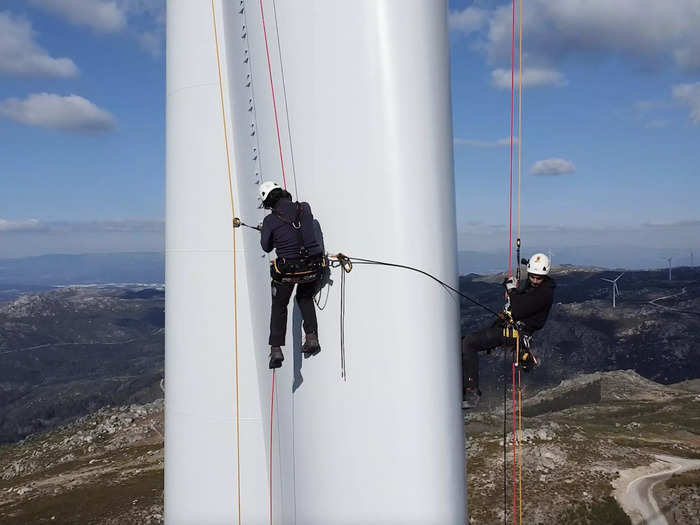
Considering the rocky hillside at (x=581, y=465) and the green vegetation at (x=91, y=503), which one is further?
the green vegetation at (x=91, y=503)

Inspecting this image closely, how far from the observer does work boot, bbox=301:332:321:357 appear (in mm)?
8867

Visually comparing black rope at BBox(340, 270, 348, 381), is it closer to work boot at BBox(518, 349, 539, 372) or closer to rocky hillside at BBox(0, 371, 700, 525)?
work boot at BBox(518, 349, 539, 372)

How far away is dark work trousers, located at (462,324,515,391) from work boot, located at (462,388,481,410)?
0.11 meters

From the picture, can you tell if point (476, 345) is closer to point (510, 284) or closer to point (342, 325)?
point (510, 284)

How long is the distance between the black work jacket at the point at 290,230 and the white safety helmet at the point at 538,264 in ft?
16.1

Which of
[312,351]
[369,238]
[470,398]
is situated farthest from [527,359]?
[369,238]

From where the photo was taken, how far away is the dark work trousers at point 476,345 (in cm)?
989

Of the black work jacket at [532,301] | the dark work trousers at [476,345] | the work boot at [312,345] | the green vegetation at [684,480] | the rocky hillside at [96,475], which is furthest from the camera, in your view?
the rocky hillside at [96,475]

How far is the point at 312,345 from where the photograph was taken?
887 centimetres

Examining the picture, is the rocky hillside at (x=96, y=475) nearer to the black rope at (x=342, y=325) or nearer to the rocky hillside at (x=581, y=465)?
the rocky hillside at (x=581, y=465)

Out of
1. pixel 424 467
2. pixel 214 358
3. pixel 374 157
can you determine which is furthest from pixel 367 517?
pixel 214 358

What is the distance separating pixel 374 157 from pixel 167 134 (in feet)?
24.7

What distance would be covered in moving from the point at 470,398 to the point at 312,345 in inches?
115

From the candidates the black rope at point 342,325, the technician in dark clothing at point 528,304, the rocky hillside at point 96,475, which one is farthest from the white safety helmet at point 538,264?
the rocky hillside at point 96,475
